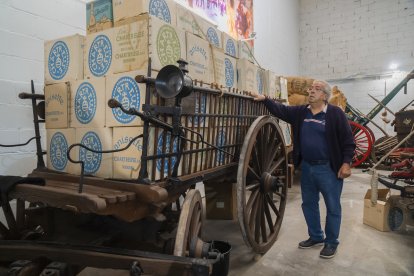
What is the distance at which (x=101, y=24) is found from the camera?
1778mm

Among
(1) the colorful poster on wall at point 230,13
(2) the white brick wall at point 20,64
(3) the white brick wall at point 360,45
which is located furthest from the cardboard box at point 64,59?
(3) the white brick wall at point 360,45

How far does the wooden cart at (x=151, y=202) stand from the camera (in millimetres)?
1258

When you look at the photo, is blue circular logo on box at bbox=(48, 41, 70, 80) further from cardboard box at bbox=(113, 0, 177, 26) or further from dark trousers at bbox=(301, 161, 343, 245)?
dark trousers at bbox=(301, 161, 343, 245)

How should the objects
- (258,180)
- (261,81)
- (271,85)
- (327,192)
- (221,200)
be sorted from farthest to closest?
1. (221,200)
2. (271,85)
3. (261,81)
4. (327,192)
5. (258,180)

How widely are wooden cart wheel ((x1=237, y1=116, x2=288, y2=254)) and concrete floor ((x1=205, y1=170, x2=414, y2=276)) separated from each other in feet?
0.46

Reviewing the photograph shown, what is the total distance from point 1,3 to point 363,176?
19.4 ft

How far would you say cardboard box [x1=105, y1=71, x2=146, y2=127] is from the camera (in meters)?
1.47

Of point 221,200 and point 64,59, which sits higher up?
point 64,59

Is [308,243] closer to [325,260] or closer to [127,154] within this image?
[325,260]

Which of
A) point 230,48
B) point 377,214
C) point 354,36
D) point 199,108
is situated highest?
point 354,36

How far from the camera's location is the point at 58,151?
1.79m

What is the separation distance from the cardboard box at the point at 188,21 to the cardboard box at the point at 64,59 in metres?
0.57

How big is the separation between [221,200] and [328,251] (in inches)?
42.5

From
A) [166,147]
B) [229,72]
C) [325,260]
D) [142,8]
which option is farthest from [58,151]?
[325,260]
